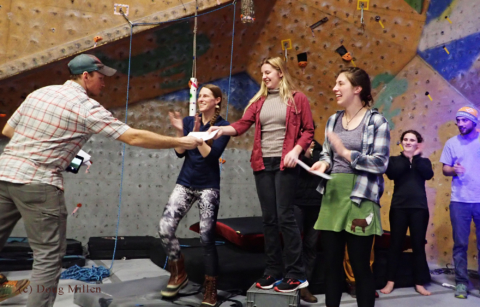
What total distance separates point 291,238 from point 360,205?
0.63m

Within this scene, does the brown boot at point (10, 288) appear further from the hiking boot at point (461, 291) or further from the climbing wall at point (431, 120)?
the climbing wall at point (431, 120)

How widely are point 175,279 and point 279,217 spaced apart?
90 cm

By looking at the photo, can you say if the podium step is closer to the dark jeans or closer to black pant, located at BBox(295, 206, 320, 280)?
the dark jeans

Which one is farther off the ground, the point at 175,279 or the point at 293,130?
the point at 293,130

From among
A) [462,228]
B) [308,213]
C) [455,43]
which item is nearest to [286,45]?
[455,43]

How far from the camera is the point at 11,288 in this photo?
3.00 metres

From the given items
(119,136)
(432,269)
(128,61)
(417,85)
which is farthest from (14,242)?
(417,85)

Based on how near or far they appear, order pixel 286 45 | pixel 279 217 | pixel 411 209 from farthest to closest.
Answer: pixel 286 45, pixel 411 209, pixel 279 217

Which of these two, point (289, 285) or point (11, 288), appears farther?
point (11, 288)

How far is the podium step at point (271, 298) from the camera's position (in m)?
2.64

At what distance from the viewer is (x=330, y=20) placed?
16.1 feet

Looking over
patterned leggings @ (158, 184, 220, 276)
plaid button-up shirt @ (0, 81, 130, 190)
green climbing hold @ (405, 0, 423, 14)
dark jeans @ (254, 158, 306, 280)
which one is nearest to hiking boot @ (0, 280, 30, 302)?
patterned leggings @ (158, 184, 220, 276)

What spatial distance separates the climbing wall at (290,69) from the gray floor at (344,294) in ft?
2.23

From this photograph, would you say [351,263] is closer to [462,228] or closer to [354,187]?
[354,187]
